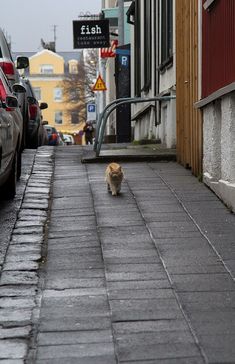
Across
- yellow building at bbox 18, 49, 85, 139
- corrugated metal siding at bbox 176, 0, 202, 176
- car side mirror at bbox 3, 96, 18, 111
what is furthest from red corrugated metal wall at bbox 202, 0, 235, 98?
yellow building at bbox 18, 49, 85, 139

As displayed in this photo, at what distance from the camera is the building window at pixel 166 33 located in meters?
15.8

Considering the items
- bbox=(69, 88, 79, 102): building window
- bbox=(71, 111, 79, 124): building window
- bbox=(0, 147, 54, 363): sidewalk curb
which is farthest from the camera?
bbox=(71, 111, 79, 124): building window

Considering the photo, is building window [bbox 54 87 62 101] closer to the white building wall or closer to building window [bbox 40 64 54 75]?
building window [bbox 40 64 54 75]

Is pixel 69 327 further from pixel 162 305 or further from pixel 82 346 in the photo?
pixel 162 305

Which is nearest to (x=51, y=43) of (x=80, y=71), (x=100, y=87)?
(x=80, y=71)

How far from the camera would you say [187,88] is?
40.6 ft

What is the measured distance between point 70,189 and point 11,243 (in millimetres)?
3216

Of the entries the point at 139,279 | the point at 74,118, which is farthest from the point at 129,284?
the point at 74,118

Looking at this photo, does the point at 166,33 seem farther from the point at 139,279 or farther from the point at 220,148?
the point at 139,279

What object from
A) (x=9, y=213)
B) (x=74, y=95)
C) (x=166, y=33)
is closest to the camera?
(x=9, y=213)

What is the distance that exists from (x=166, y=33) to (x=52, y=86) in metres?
76.1

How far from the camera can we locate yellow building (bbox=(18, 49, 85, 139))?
91062mm

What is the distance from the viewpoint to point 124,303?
5.52 metres

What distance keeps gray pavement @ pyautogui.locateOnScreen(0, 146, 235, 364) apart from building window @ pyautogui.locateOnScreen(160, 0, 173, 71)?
6.47 meters
